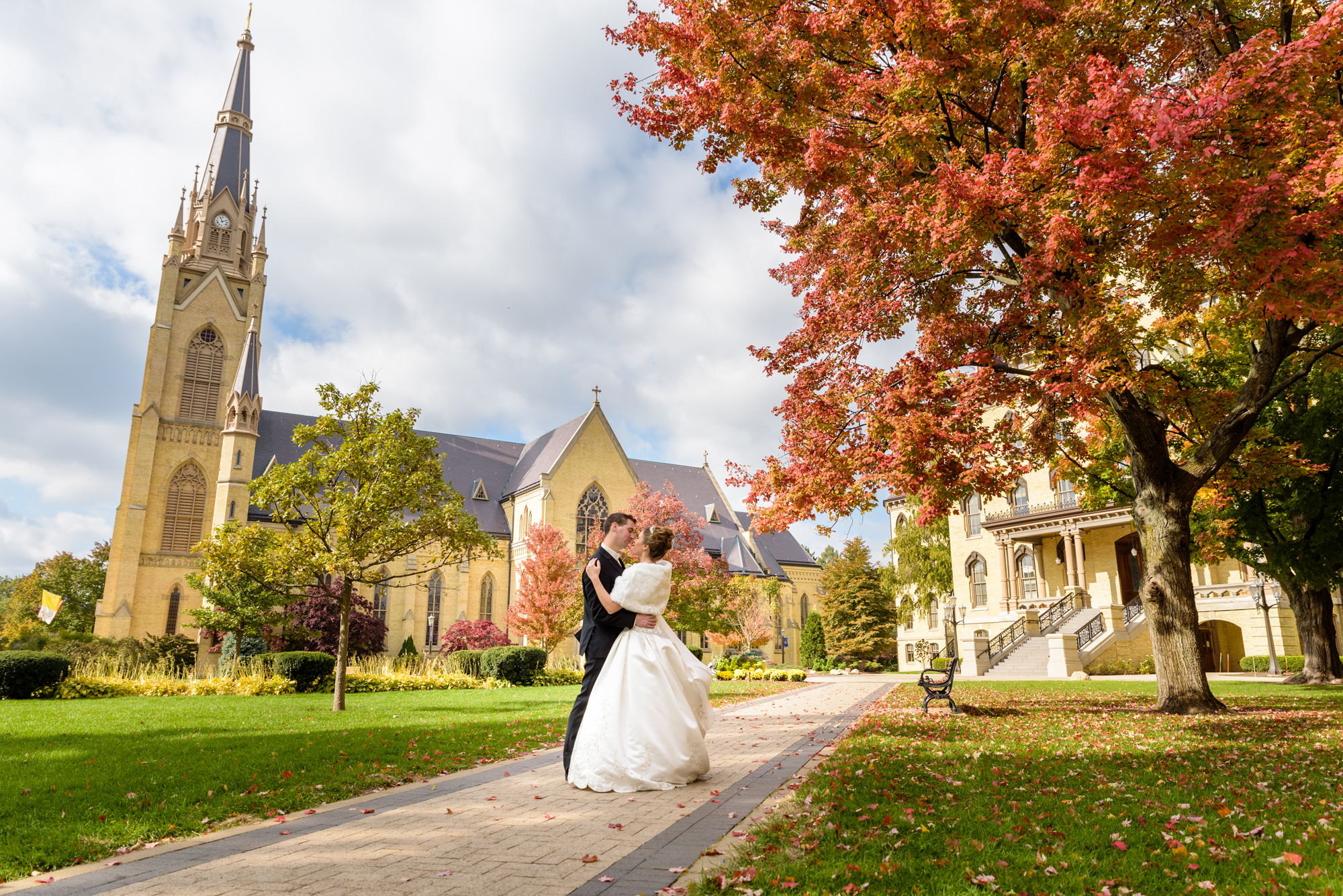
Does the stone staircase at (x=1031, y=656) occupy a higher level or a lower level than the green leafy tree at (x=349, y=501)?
lower

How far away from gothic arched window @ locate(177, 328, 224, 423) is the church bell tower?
0.16 ft

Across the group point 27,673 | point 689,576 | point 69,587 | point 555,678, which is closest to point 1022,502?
point 689,576

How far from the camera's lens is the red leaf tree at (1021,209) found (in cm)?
Answer: 809

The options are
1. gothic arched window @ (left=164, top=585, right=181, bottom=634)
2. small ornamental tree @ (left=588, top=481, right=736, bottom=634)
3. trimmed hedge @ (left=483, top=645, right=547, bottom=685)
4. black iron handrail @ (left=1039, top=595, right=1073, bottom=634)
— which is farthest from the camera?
gothic arched window @ (left=164, top=585, right=181, bottom=634)

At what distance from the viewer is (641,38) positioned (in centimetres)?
1070

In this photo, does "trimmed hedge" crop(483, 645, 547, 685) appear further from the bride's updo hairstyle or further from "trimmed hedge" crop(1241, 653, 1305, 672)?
"trimmed hedge" crop(1241, 653, 1305, 672)

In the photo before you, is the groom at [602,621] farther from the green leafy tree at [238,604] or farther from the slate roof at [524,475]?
the slate roof at [524,475]

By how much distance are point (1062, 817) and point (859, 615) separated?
3975 cm

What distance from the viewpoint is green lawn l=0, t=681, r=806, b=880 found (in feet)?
16.2

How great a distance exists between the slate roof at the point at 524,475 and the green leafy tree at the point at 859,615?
A: 5.82m

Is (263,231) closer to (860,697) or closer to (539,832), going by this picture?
(860,697)

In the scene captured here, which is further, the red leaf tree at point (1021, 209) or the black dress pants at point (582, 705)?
the red leaf tree at point (1021, 209)

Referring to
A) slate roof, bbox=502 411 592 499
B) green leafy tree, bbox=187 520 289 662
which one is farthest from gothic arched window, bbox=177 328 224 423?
green leafy tree, bbox=187 520 289 662

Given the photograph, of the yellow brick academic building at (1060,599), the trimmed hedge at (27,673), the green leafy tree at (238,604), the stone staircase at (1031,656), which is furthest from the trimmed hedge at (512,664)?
the stone staircase at (1031,656)
